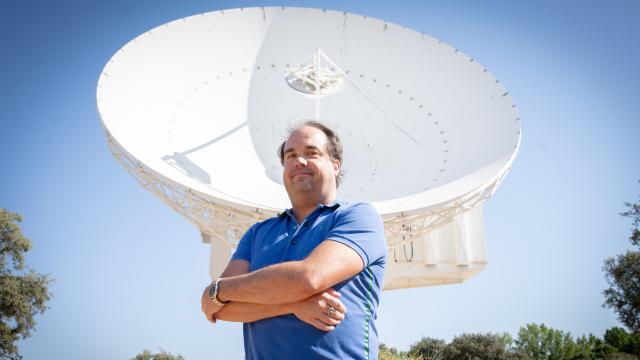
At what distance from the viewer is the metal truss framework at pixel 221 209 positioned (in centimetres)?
1488

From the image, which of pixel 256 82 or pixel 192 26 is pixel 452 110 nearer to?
pixel 256 82

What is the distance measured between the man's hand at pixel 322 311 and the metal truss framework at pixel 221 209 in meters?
11.7

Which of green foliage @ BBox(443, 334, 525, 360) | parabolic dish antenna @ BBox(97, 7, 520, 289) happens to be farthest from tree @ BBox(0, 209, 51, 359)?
green foliage @ BBox(443, 334, 525, 360)

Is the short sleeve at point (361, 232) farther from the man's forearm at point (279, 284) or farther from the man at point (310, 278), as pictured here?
the man's forearm at point (279, 284)

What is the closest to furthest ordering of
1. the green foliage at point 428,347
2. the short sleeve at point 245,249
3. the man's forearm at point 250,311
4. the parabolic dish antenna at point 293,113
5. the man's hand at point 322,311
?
the man's hand at point 322,311, the man's forearm at point 250,311, the short sleeve at point 245,249, the parabolic dish antenna at point 293,113, the green foliage at point 428,347

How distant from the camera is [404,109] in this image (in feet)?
63.6

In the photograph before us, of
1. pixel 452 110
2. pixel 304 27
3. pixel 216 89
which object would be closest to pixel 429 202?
pixel 452 110

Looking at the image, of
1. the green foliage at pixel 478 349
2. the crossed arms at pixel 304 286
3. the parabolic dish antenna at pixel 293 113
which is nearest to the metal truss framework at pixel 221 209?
the parabolic dish antenna at pixel 293 113

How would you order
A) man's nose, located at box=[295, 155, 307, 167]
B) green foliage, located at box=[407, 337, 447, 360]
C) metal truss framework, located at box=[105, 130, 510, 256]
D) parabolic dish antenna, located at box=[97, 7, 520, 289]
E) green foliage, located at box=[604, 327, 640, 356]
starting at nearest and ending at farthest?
man's nose, located at box=[295, 155, 307, 167] → metal truss framework, located at box=[105, 130, 510, 256] → parabolic dish antenna, located at box=[97, 7, 520, 289] → green foliage, located at box=[407, 337, 447, 360] → green foliage, located at box=[604, 327, 640, 356]

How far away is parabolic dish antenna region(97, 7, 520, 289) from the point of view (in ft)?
51.9

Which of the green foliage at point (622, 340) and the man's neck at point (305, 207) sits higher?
the green foliage at point (622, 340)

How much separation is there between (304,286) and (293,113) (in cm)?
1750

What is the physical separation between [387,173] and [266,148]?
12.3 feet

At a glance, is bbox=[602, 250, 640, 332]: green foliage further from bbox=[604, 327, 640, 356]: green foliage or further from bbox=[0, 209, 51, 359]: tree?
bbox=[0, 209, 51, 359]: tree
